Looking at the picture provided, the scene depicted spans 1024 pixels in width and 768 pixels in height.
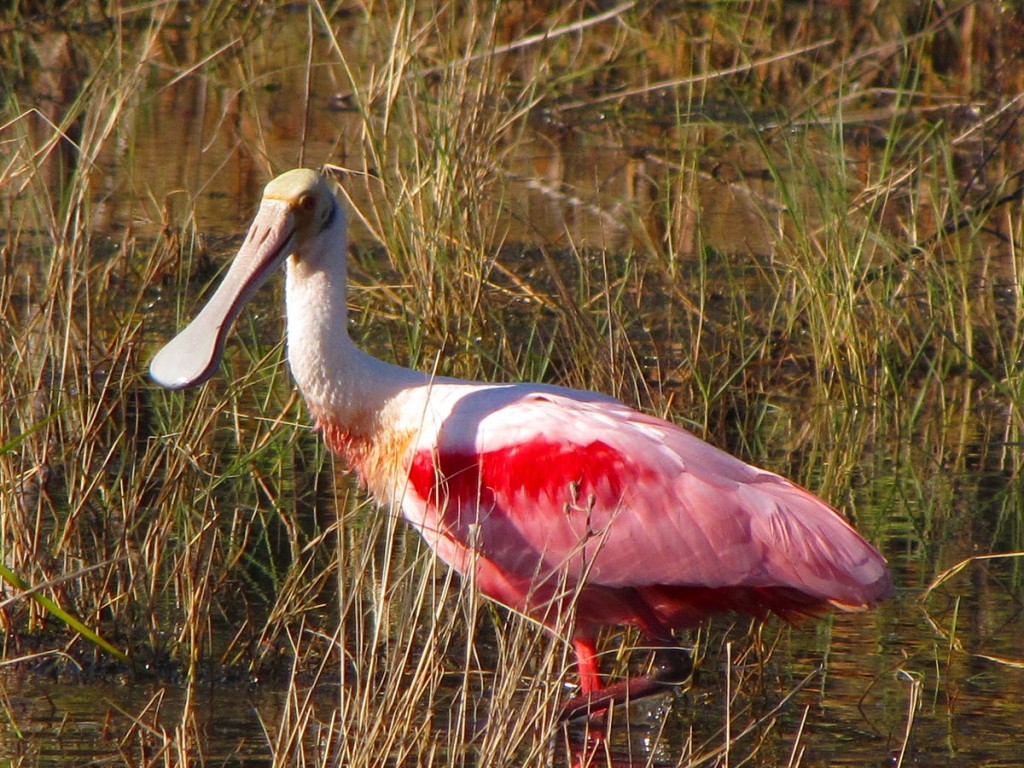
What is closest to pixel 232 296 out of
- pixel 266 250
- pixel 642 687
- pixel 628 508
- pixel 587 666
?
pixel 266 250

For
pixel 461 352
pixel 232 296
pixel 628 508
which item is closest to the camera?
pixel 628 508

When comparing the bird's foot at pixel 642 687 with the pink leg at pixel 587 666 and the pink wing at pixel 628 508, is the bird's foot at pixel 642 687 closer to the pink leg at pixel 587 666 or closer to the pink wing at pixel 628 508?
the pink leg at pixel 587 666

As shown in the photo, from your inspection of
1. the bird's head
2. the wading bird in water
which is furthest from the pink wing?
the bird's head

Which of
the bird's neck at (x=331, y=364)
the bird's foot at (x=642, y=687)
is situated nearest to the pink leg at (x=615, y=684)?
the bird's foot at (x=642, y=687)

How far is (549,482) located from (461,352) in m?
1.49

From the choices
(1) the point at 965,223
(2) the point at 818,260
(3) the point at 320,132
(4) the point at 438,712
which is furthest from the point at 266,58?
(4) the point at 438,712

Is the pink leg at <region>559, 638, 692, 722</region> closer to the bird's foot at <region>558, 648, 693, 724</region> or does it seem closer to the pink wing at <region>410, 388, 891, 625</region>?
the bird's foot at <region>558, 648, 693, 724</region>

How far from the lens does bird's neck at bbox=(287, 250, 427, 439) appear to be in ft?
16.1

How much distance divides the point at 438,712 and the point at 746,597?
86cm

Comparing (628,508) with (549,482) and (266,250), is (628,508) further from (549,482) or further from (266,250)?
(266,250)

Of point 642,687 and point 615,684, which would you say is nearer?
point 642,687

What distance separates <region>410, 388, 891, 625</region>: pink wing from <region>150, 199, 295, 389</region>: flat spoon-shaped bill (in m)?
0.63

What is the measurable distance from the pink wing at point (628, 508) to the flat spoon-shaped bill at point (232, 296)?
2.08 ft

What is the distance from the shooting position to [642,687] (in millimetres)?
4953
